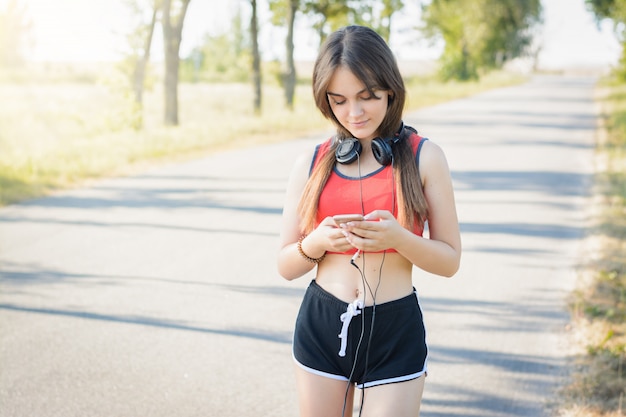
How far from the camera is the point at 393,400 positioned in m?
2.52

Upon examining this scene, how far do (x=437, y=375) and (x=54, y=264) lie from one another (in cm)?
411

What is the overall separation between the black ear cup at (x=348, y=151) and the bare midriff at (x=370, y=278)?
318 millimetres

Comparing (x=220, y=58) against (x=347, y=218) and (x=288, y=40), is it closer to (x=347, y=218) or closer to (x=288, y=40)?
(x=288, y=40)

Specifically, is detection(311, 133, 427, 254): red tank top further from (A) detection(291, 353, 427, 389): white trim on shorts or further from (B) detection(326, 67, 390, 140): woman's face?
(A) detection(291, 353, 427, 389): white trim on shorts

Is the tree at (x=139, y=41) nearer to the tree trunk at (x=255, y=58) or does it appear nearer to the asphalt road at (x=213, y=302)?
the tree trunk at (x=255, y=58)

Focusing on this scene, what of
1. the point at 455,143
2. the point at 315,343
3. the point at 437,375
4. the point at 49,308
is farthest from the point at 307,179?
the point at 455,143

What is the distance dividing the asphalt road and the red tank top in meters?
2.16

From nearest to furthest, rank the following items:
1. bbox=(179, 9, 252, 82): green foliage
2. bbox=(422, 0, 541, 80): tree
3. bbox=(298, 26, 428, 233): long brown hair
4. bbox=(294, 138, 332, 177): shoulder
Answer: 1. bbox=(298, 26, 428, 233): long brown hair
2. bbox=(294, 138, 332, 177): shoulder
3. bbox=(422, 0, 541, 80): tree
4. bbox=(179, 9, 252, 82): green foliage

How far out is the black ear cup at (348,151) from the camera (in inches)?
104

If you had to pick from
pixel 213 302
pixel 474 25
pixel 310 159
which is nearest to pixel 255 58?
pixel 213 302

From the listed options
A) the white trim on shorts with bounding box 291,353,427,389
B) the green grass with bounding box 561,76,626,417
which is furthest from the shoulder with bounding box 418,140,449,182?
the green grass with bounding box 561,76,626,417

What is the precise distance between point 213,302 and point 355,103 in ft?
13.6

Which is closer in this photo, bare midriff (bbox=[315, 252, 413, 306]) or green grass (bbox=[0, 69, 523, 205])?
bare midriff (bbox=[315, 252, 413, 306])

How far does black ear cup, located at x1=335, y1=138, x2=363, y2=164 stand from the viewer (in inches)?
104
